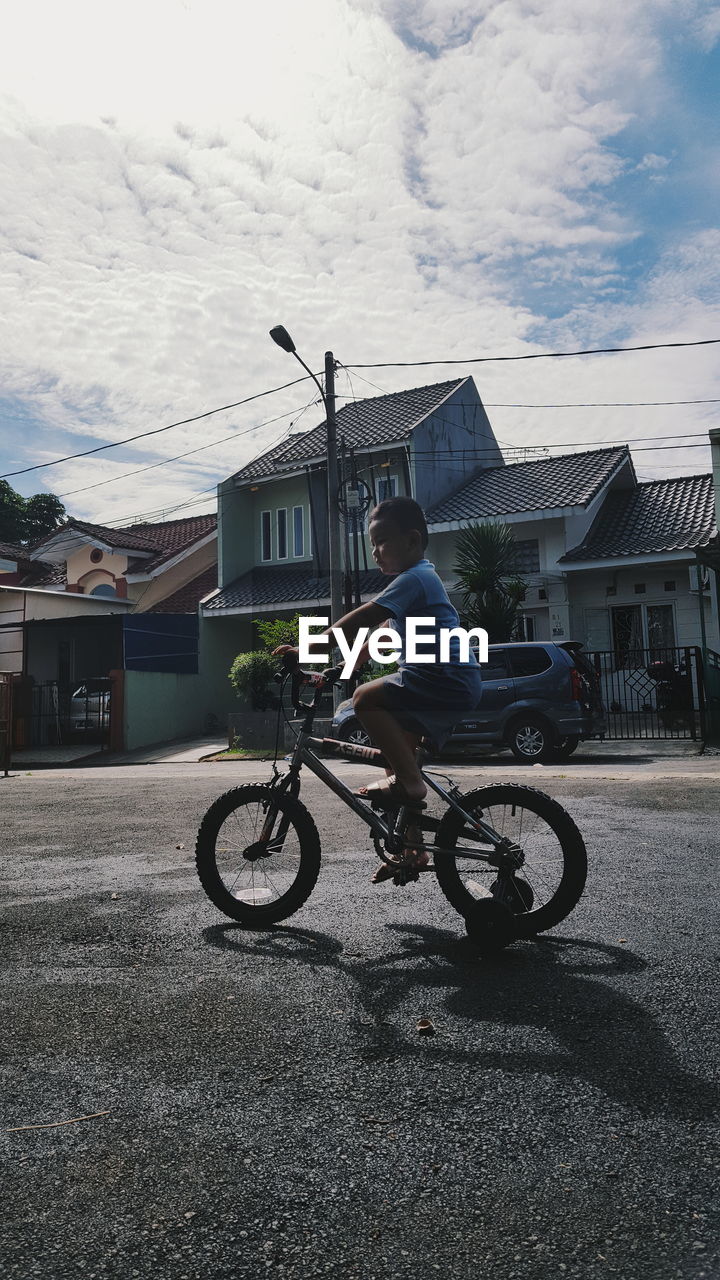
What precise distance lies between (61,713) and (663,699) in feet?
47.0

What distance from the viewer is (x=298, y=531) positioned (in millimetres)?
29422

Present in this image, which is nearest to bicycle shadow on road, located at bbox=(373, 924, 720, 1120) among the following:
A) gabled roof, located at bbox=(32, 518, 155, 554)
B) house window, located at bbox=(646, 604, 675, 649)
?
house window, located at bbox=(646, 604, 675, 649)

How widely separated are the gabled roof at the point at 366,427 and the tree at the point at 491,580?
6149 mm

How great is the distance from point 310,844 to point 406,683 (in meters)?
0.94

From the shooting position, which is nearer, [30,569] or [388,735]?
[388,735]

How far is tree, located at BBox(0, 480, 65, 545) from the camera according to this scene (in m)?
53.0

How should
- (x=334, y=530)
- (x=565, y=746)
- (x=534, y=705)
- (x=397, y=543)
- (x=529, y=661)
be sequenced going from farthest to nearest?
1. (x=334, y=530)
2. (x=565, y=746)
3. (x=529, y=661)
4. (x=534, y=705)
5. (x=397, y=543)

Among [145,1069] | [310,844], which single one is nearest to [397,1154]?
[145,1069]

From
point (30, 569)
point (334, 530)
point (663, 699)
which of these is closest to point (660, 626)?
point (663, 699)

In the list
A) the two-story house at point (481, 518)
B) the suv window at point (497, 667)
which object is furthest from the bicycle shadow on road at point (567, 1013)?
the two-story house at point (481, 518)

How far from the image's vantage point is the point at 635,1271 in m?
1.86

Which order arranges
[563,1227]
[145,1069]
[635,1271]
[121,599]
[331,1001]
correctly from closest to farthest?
[635,1271]
[563,1227]
[145,1069]
[331,1001]
[121,599]

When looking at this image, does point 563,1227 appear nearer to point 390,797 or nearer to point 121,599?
point 390,797

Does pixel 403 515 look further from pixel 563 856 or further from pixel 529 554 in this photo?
pixel 529 554
